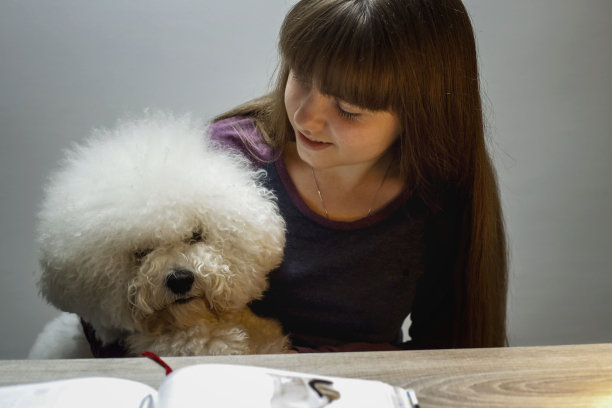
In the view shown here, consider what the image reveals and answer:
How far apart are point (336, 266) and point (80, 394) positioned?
0.50 meters

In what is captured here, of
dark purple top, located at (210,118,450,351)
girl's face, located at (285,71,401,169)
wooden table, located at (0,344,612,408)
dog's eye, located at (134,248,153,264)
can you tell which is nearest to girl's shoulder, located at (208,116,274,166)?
dark purple top, located at (210,118,450,351)

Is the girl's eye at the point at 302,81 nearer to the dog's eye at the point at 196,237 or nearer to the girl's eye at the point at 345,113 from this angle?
the girl's eye at the point at 345,113

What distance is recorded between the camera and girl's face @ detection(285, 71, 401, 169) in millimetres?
803

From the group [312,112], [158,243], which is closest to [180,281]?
[158,243]

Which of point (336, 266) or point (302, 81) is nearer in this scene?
point (302, 81)

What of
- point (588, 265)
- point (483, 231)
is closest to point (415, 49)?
point (483, 231)

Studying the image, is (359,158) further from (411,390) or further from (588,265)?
(588,265)

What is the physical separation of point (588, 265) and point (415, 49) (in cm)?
90

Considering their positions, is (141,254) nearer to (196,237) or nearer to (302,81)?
(196,237)

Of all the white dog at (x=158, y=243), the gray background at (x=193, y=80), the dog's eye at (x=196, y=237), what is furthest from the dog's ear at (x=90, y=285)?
the gray background at (x=193, y=80)

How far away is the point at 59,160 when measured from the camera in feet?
3.20

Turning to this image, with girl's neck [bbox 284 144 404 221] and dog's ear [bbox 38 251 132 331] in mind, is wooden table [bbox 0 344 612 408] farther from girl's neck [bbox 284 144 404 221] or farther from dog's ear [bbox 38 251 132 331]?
girl's neck [bbox 284 144 404 221]

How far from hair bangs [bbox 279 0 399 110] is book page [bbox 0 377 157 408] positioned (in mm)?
472

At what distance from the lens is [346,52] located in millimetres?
729
